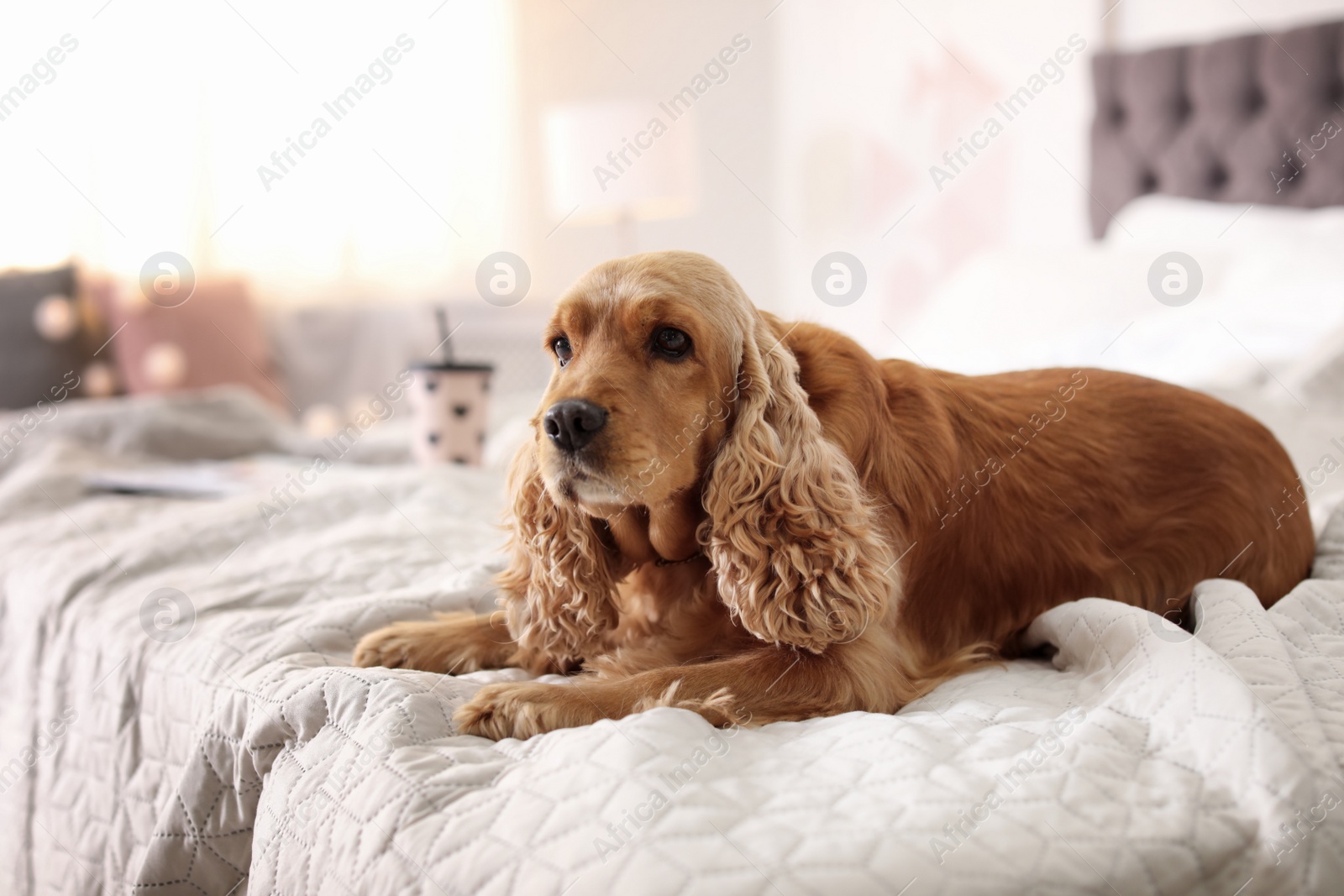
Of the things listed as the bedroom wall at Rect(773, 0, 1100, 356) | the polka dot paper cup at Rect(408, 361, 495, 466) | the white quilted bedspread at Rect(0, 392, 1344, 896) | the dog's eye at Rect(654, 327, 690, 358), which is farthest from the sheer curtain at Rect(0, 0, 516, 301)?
the dog's eye at Rect(654, 327, 690, 358)

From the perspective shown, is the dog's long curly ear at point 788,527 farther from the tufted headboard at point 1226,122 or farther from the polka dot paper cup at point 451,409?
the tufted headboard at point 1226,122

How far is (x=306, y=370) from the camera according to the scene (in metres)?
5.13

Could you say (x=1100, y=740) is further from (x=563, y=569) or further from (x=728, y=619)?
(x=563, y=569)

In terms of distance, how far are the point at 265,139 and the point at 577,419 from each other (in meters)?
4.44

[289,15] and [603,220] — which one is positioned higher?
[289,15]

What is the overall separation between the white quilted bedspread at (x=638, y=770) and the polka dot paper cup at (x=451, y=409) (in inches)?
35.6

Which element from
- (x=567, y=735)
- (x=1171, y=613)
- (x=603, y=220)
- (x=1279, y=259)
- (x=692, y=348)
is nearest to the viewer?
(x=567, y=735)

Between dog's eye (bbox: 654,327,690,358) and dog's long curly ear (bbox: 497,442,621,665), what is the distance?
277mm

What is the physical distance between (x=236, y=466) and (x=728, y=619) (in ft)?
6.82

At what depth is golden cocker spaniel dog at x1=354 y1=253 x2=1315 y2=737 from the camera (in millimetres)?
1295

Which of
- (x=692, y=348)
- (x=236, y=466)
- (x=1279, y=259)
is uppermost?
(x=1279, y=259)

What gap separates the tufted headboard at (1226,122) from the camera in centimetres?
327

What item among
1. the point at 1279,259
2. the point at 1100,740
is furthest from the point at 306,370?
the point at 1100,740

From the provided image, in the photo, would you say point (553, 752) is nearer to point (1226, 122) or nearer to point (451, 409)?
point (451, 409)
